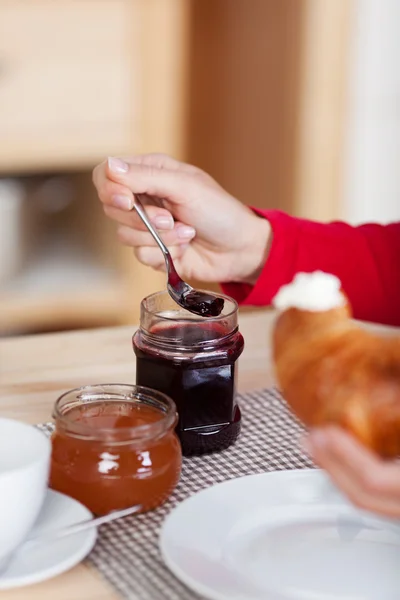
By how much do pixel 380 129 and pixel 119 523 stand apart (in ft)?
5.96

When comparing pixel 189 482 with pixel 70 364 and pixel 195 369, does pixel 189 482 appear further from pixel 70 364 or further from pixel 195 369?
pixel 70 364

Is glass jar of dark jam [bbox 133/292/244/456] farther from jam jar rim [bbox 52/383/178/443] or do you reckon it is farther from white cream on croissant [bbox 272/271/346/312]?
white cream on croissant [bbox 272/271/346/312]

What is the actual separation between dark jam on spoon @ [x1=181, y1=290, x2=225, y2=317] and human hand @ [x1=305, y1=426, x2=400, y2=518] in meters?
0.30

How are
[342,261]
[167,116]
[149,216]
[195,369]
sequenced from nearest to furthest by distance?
[195,369] → [149,216] → [342,261] → [167,116]

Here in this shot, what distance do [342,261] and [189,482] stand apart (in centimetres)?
56

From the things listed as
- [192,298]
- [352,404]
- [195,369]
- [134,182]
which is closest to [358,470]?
[352,404]

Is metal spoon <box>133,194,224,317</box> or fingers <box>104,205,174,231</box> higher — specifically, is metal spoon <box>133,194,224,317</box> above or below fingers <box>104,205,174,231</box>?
below

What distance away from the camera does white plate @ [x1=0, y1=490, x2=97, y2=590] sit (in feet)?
2.14

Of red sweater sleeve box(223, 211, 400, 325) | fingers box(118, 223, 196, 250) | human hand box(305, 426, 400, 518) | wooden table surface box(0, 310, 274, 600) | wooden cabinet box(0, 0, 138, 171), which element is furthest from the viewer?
wooden cabinet box(0, 0, 138, 171)

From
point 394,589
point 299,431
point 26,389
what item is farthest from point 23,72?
point 394,589

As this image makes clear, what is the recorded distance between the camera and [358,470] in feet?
1.99

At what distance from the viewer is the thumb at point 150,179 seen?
3.49 ft

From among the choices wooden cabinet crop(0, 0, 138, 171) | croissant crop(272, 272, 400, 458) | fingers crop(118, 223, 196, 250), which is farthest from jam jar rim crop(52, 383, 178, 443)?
wooden cabinet crop(0, 0, 138, 171)

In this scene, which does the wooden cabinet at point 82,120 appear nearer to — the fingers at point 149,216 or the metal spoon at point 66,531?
the fingers at point 149,216
